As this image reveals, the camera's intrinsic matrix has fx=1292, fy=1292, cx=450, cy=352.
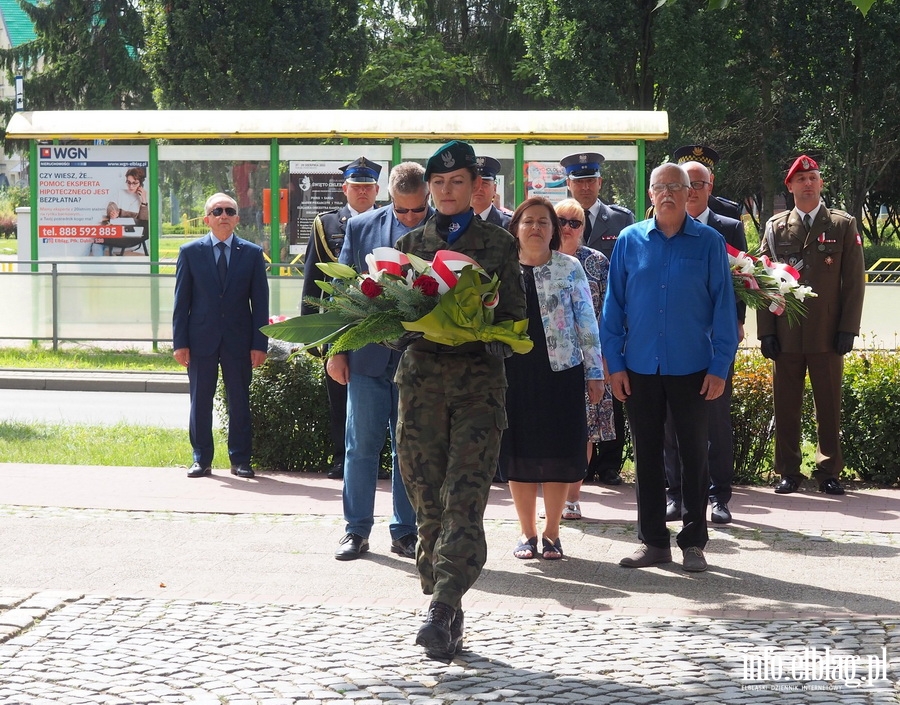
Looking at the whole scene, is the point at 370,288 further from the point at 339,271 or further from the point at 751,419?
the point at 751,419

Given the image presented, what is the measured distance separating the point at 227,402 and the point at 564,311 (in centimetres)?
351

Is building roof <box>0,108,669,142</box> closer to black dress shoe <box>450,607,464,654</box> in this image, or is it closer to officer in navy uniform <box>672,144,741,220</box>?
officer in navy uniform <box>672,144,741,220</box>

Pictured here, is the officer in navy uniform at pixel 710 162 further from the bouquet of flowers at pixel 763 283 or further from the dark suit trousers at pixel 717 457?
the dark suit trousers at pixel 717 457

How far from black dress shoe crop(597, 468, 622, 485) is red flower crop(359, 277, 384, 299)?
4160mm

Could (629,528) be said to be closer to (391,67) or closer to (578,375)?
(578,375)

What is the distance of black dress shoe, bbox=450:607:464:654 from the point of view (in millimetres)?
4938

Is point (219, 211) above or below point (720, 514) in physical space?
above

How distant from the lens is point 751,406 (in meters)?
8.83

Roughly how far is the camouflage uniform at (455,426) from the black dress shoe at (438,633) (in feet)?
0.32

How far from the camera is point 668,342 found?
641cm

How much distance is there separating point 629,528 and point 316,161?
11.6m

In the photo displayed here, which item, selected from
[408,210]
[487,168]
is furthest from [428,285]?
[487,168]

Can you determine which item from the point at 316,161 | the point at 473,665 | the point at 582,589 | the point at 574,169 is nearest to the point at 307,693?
the point at 473,665

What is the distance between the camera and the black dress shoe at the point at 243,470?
29.9 ft
